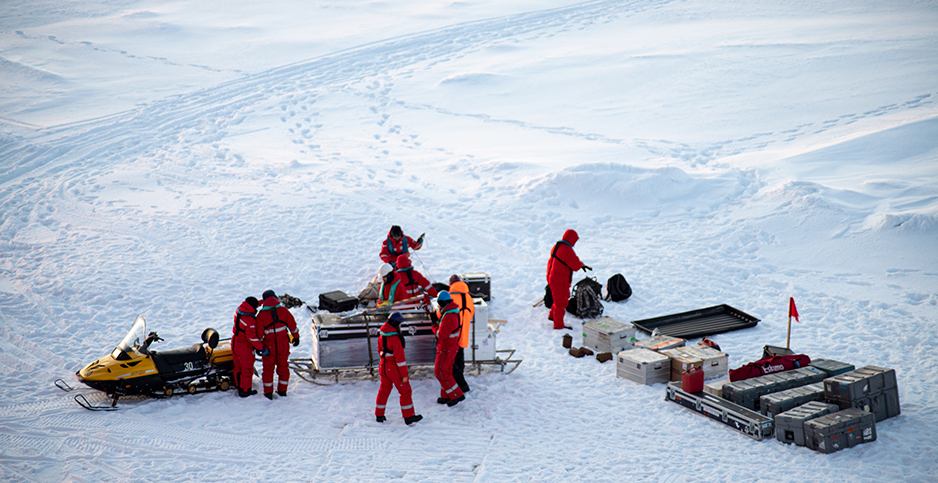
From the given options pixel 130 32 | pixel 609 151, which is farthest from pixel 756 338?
pixel 130 32

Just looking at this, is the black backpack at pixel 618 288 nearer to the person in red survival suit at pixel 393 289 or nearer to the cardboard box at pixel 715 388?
the cardboard box at pixel 715 388

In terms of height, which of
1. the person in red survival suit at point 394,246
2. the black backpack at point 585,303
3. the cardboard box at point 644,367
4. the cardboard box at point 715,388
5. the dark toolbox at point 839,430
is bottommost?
the dark toolbox at point 839,430

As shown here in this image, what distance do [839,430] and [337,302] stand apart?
7577 mm

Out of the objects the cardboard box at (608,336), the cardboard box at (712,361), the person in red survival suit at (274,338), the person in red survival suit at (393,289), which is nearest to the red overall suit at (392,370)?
the person in red survival suit at (274,338)

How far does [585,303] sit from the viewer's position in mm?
11719

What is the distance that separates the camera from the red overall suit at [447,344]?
8734 millimetres

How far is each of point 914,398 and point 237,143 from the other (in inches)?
657

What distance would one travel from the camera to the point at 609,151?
1892cm

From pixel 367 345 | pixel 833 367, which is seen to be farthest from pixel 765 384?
pixel 367 345

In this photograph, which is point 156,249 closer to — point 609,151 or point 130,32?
point 609,151

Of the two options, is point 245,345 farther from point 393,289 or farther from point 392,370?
point 393,289

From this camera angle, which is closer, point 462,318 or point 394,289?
point 462,318

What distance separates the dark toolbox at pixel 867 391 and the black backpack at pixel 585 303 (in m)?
4.09

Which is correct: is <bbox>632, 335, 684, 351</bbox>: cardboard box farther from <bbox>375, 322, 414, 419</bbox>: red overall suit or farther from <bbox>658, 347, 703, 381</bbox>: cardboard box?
<bbox>375, 322, 414, 419</bbox>: red overall suit
